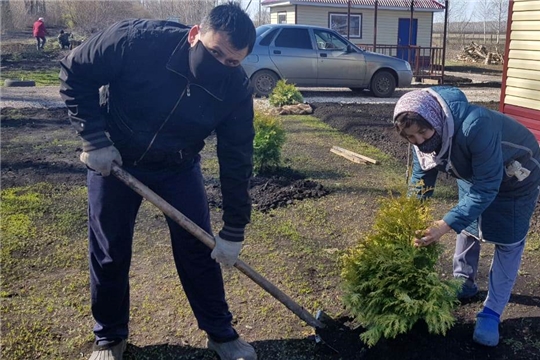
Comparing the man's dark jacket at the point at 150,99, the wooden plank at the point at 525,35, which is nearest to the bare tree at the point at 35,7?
the wooden plank at the point at 525,35

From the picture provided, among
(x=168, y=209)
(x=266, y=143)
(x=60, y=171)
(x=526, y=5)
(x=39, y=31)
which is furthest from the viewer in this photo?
(x=39, y=31)

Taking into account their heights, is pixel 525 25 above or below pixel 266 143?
above

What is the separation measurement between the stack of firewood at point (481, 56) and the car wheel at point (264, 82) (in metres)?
19.8

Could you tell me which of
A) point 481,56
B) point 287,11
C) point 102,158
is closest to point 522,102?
point 102,158

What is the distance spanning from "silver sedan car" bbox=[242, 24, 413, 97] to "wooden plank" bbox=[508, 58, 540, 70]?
6.22 meters

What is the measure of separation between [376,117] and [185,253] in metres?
8.82

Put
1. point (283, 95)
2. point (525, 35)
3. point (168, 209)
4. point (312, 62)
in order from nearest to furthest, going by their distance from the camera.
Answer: point (168, 209), point (525, 35), point (283, 95), point (312, 62)

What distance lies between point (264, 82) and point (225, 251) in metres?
11.8

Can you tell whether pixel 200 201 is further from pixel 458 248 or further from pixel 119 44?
pixel 458 248

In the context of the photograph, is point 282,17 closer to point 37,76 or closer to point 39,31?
point 39,31

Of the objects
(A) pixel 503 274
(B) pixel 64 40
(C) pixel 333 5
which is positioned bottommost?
(A) pixel 503 274

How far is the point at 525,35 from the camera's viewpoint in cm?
842

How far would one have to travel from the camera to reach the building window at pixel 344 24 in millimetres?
26531

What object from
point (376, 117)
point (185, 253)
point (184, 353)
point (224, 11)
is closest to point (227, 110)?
point (224, 11)
